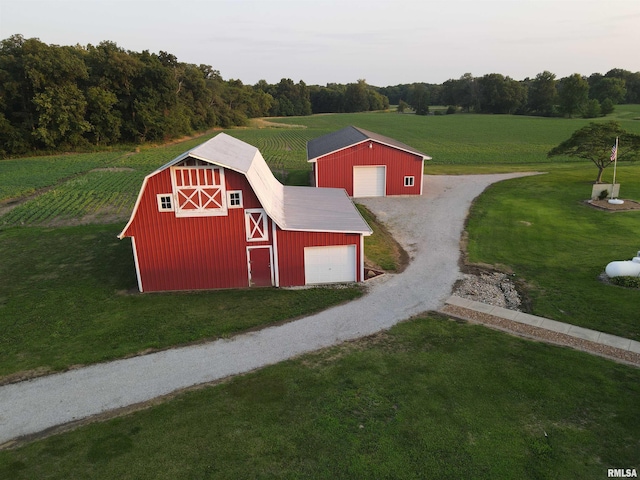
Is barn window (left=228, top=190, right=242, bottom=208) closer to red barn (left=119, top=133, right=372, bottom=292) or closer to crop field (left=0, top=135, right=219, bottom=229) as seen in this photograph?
red barn (left=119, top=133, right=372, bottom=292)

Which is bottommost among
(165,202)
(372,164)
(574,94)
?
(372,164)

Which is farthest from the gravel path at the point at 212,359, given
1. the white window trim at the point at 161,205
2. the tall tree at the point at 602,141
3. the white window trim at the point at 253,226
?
the tall tree at the point at 602,141

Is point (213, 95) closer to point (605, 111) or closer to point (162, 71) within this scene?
point (162, 71)

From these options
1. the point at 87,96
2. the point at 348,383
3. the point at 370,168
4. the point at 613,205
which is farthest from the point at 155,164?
the point at 348,383

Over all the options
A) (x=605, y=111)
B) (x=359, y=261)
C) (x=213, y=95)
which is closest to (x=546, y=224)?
(x=359, y=261)

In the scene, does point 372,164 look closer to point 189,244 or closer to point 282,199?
point 282,199

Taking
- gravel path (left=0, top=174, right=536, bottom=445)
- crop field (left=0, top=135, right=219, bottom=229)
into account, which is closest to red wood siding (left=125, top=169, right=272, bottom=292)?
gravel path (left=0, top=174, right=536, bottom=445)
